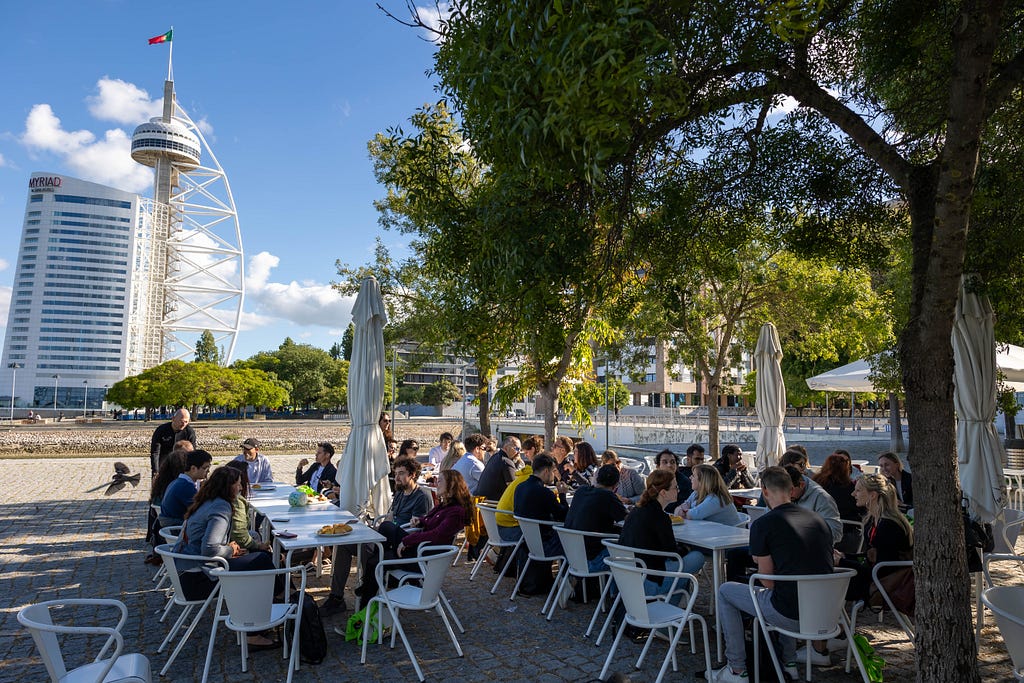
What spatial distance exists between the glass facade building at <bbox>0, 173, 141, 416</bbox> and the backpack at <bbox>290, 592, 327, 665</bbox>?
156 meters

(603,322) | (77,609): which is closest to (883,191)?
(603,322)

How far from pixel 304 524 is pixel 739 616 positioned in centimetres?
395

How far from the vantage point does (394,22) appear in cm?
518

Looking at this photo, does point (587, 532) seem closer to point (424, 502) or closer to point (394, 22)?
point (424, 502)

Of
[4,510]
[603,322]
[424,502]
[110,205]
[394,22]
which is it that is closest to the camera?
[394,22]

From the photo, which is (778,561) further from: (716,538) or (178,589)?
(178,589)

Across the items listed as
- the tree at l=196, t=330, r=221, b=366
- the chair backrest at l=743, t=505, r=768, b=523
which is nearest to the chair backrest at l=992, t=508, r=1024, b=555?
the chair backrest at l=743, t=505, r=768, b=523

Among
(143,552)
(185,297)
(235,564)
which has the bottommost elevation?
(143,552)

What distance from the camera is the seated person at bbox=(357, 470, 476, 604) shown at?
605 cm

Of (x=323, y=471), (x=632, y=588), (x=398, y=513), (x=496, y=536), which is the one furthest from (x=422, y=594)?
(x=323, y=471)

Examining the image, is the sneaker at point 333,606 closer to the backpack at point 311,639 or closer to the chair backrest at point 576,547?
the backpack at point 311,639

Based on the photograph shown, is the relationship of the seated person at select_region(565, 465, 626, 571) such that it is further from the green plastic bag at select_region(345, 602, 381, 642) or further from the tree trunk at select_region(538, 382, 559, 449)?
the tree trunk at select_region(538, 382, 559, 449)

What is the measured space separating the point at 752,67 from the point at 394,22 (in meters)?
2.79

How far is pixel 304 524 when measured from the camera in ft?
21.0
